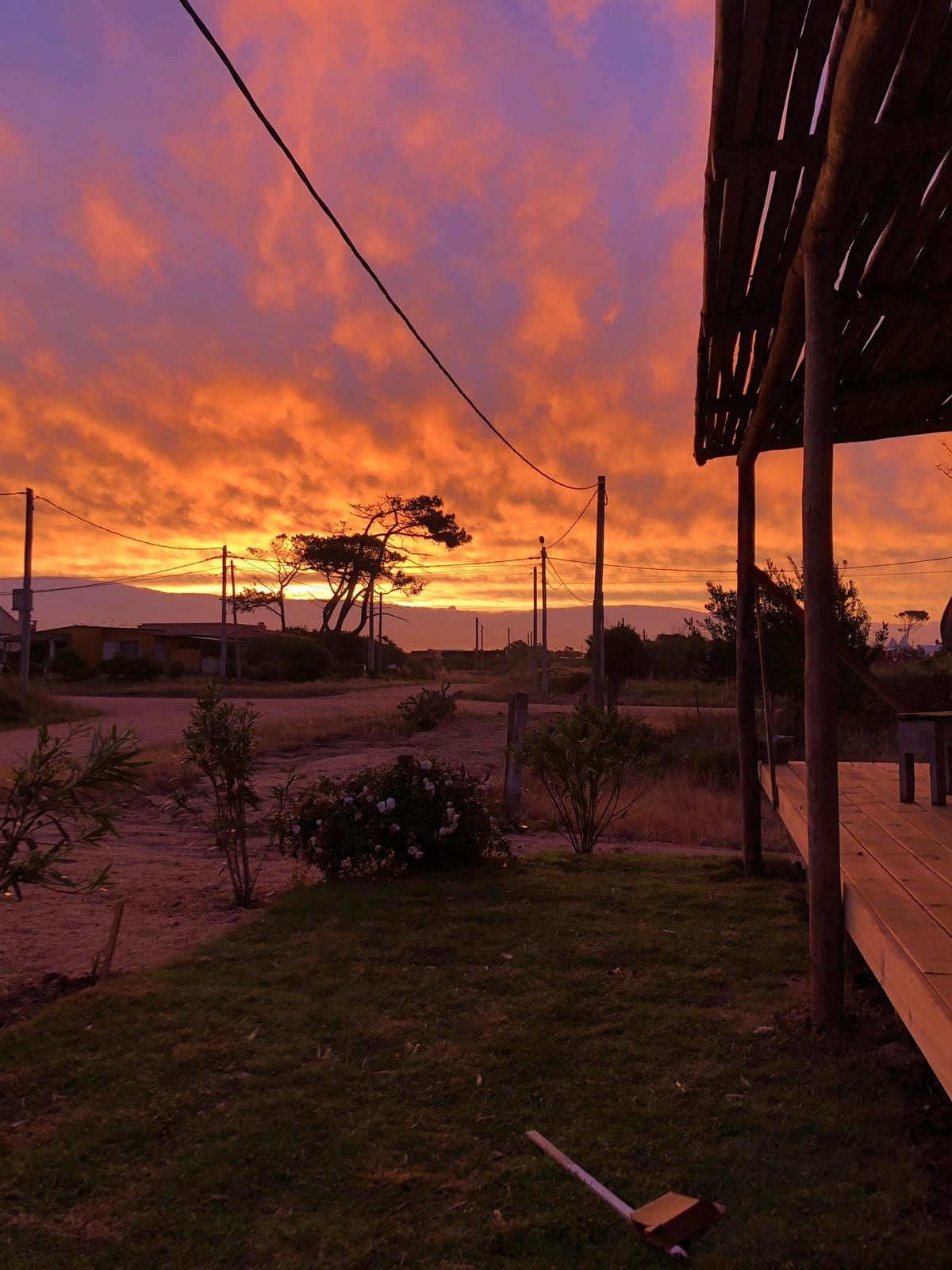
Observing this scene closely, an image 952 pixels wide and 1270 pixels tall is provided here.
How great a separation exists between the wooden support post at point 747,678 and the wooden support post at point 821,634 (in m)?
2.87

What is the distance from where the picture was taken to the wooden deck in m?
2.54

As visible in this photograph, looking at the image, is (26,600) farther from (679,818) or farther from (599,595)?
(679,818)

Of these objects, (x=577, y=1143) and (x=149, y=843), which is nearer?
(x=577, y=1143)

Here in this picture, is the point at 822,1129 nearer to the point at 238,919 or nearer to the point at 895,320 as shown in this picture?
the point at 895,320

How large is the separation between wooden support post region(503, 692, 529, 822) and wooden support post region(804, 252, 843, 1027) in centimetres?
601

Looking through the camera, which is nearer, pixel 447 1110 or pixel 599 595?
pixel 447 1110

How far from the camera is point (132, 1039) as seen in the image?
404 cm

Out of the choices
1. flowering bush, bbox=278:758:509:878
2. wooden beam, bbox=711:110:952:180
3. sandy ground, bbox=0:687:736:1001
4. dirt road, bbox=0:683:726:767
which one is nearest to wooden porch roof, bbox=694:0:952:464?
wooden beam, bbox=711:110:952:180

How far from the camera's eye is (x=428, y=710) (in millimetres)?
19922

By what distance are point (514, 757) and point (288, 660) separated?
123 ft

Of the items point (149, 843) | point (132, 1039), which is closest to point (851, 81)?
point (132, 1039)

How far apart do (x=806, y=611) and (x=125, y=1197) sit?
293 centimetres

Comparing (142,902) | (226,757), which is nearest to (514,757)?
(226,757)

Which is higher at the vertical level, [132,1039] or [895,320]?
[895,320]
